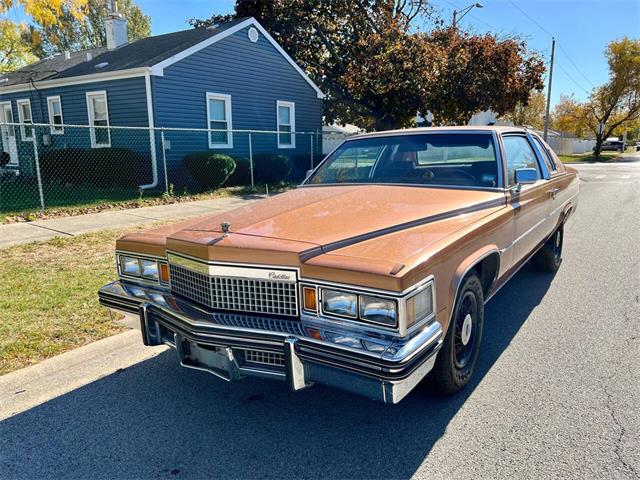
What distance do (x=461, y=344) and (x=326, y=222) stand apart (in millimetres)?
1196

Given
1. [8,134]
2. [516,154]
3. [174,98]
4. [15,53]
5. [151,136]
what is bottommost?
[516,154]

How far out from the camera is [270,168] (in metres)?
16.2

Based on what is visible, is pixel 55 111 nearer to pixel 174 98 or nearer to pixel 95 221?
pixel 174 98

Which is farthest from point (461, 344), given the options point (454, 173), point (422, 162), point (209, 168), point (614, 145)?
point (614, 145)

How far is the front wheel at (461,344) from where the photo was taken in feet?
9.37

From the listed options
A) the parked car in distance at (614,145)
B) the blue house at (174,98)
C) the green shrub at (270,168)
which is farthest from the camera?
the parked car in distance at (614,145)

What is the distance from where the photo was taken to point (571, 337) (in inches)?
161

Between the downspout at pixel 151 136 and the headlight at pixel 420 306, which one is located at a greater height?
the downspout at pixel 151 136

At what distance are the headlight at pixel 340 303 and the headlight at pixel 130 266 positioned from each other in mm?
1546

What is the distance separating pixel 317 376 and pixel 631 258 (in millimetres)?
6079

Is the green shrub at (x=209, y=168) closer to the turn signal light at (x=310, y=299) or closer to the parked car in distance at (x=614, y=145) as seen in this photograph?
the turn signal light at (x=310, y=299)

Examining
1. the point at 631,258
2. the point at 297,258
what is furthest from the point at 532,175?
the point at 631,258

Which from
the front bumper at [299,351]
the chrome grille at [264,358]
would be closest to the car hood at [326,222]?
the front bumper at [299,351]

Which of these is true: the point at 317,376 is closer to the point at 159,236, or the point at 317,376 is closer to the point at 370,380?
the point at 370,380
